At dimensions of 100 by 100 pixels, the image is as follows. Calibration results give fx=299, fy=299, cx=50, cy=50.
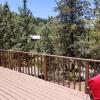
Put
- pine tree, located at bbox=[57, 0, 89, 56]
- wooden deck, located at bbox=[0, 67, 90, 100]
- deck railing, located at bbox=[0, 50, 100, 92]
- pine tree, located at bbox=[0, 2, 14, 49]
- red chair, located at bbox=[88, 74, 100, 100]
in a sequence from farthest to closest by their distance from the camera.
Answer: pine tree, located at bbox=[0, 2, 14, 49] < pine tree, located at bbox=[57, 0, 89, 56] < deck railing, located at bbox=[0, 50, 100, 92] < wooden deck, located at bbox=[0, 67, 90, 100] < red chair, located at bbox=[88, 74, 100, 100]

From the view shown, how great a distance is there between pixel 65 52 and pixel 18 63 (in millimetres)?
7739

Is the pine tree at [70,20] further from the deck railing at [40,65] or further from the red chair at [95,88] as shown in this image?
the red chair at [95,88]

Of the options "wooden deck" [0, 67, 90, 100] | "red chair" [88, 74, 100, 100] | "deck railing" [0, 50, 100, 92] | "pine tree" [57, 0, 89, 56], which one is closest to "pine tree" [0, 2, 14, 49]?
"pine tree" [57, 0, 89, 56]

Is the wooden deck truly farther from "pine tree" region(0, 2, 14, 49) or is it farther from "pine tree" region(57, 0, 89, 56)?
"pine tree" region(0, 2, 14, 49)

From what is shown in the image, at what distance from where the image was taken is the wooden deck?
6715 millimetres

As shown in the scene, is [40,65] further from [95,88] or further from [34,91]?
[95,88]

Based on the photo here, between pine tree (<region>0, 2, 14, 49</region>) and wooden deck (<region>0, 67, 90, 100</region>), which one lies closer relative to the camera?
wooden deck (<region>0, 67, 90, 100</region>)

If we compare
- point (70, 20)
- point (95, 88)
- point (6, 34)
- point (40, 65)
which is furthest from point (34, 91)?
point (6, 34)

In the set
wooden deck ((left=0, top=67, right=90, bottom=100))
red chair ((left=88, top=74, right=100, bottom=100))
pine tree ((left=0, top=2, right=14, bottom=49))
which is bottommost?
wooden deck ((left=0, top=67, right=90, bottom=100))

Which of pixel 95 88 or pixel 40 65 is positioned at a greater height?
pixel 95 88

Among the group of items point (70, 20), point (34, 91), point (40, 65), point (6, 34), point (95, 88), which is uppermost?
point (70, 20)

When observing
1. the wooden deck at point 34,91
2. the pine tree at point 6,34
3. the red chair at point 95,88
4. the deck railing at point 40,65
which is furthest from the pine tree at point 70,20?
the red chair at point 95,88

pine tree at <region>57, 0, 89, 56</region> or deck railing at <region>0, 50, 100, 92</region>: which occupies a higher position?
pine tree at <region>57, 0, 89, 56</region>

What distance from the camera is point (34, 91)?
745 cm
